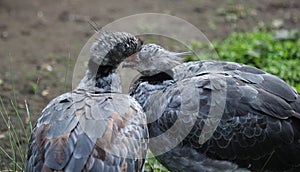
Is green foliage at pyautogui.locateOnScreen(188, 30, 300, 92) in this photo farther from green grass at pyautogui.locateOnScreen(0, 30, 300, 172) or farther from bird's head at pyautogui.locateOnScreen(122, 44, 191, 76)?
bird's head at pyautogui.locateOnScreen(122, 44, 191, 76)

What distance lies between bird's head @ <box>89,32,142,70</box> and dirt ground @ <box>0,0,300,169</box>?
1.98 m

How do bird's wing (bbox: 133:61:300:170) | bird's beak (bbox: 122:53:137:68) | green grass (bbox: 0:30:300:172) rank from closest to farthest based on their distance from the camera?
1. bird's wing (bbox: 133:61:300:170)
2. bird's beak (bbox: 122:53:137:68)
3. green grass (bbox: 0:30:300:172)

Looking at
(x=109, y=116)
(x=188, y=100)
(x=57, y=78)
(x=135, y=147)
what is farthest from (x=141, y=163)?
(x=57, y=78)

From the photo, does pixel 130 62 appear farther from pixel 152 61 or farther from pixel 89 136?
pixel 89 136

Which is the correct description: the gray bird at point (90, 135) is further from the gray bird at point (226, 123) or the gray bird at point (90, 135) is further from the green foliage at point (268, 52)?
the green foliage at point (268, 52)

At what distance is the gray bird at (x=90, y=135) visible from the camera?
3.02m

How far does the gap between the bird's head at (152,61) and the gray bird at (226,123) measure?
0.21 meters

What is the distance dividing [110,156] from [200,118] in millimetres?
811

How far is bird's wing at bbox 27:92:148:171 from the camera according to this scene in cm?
302

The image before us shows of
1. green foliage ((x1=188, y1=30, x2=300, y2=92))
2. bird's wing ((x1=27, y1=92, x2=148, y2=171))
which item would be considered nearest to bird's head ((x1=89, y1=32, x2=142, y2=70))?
bird's wing ((x1=27, y1=92, x2=148, y2=171))

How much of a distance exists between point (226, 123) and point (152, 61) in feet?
2.44

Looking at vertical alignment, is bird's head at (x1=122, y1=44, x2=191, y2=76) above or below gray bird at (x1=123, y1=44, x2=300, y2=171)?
above

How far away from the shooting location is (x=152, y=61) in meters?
3.96

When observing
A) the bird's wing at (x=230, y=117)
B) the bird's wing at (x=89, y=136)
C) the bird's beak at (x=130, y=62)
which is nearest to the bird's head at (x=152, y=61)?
the bird's beak at (x=130, y=62)
